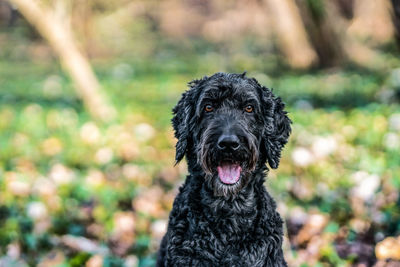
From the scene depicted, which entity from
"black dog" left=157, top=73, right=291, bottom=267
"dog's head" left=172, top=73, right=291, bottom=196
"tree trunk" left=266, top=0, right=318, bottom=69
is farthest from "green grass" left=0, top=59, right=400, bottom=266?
"tree trunk" left=266, top=0, right=318, bottom=69

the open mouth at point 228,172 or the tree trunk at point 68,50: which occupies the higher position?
the tree trunk at point 68,50

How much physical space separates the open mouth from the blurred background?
57.8 inches

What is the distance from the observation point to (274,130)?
4.02 meters

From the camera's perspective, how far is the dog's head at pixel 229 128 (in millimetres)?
3645

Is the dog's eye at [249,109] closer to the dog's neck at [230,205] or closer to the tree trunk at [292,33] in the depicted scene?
the dog's neck at [230,205]

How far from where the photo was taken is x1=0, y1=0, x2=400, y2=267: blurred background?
5148 millimetres

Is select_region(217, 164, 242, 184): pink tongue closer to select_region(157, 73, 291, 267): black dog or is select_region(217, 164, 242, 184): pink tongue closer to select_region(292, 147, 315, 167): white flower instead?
select_region(157, 73, 291, 267): black dog

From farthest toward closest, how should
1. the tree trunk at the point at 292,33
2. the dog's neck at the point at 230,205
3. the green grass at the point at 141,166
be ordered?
the tree trunk at the point at 292,33 → the green grass at the point at 141,166 → the dog's neck at the point at 230,205

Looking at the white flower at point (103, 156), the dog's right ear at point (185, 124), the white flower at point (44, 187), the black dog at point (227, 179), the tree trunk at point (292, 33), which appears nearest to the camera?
the black dog at point (227, 179)

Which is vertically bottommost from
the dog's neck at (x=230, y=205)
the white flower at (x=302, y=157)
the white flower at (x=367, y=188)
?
the dog's neck at (x=230, y=205)

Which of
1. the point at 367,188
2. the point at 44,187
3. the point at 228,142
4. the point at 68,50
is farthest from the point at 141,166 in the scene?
the point at 228,142

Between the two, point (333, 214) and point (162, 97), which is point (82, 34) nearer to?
point (162, 97)

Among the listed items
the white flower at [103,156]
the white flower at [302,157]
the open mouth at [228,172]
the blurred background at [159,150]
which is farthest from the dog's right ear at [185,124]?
the white flower at [103,156]

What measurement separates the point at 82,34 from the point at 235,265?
23.1m
